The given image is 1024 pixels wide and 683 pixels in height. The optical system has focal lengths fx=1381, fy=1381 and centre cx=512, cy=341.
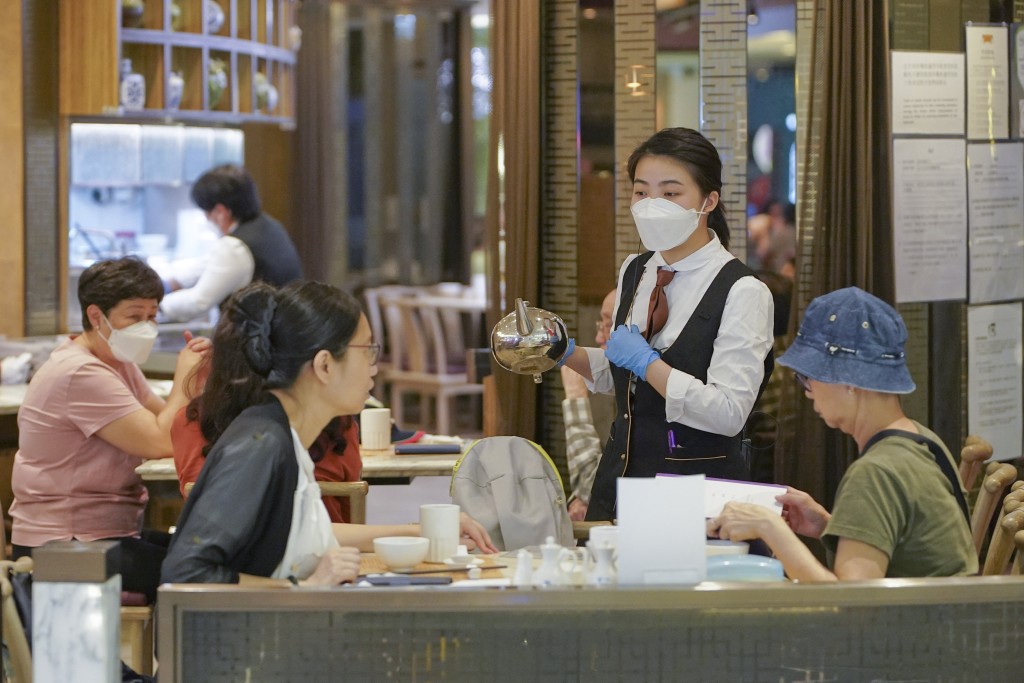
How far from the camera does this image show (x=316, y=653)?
209 centimetres

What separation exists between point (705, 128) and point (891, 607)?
2.60 m

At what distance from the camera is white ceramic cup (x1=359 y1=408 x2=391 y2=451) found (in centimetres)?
444

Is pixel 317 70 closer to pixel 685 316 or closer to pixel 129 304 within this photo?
pixel 129 304

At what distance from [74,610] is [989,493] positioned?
209 centimetres

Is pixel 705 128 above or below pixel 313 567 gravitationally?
above

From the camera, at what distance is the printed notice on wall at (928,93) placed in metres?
4.56

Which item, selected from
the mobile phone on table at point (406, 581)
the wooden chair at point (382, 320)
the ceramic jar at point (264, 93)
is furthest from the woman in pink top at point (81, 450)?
the wooden chair at point (382, 320)

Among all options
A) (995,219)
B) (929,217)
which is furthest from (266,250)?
(995,219)

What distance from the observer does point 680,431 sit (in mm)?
3270

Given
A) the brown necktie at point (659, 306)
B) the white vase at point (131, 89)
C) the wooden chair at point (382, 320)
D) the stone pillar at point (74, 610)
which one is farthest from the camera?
the wooden chair at point (382, 320)

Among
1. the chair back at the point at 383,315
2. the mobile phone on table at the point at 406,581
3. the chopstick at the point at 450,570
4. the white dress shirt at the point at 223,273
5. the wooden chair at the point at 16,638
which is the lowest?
the wooden chair at the point at 16,638

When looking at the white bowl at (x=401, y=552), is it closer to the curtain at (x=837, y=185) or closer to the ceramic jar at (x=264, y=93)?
the curtain at (x=837, y=185)

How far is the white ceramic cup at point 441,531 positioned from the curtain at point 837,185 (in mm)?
2012

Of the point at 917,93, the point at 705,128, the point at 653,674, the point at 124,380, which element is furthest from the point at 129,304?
the point at 917,93
